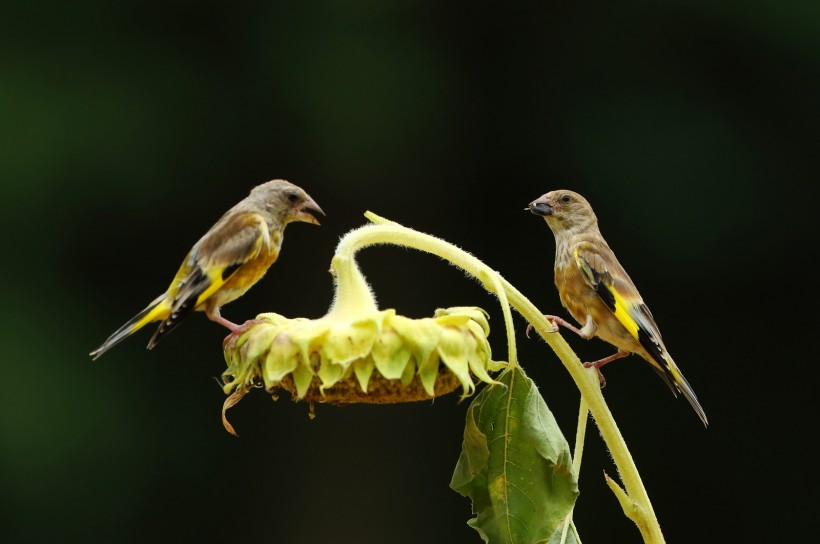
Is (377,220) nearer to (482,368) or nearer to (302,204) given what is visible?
(482,368)

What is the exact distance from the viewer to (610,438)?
136cm

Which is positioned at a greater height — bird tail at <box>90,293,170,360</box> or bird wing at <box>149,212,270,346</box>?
bird wing at <box>149,212,270,346</box>

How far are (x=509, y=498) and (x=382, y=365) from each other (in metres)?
0.31

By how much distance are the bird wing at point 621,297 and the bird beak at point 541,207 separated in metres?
0.08

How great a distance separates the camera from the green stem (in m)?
1.33

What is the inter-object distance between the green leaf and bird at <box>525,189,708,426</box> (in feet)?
1.04

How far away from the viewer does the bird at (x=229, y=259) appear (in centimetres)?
164

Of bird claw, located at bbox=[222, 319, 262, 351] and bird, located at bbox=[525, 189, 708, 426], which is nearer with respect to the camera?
bird claw, located at bbox=[222, 319, 262, 351]

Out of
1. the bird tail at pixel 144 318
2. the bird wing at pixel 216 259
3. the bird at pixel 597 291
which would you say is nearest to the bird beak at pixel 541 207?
the bird at pixel 597 291

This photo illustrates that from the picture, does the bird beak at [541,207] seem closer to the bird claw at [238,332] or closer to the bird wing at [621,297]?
the bird wing at [621,297]

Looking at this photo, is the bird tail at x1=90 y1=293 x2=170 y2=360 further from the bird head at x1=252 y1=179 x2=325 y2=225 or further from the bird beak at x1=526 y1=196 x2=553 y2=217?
the bird beak at x1=526 y1=196 x2=553 y2=217

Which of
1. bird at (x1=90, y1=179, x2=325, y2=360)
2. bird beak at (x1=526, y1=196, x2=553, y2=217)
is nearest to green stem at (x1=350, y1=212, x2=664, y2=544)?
bird at (x1=90, y1=179, x2=325, y2=360)

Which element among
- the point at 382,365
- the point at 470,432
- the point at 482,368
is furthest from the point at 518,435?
the point at 382,365

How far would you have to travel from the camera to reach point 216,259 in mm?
1666
